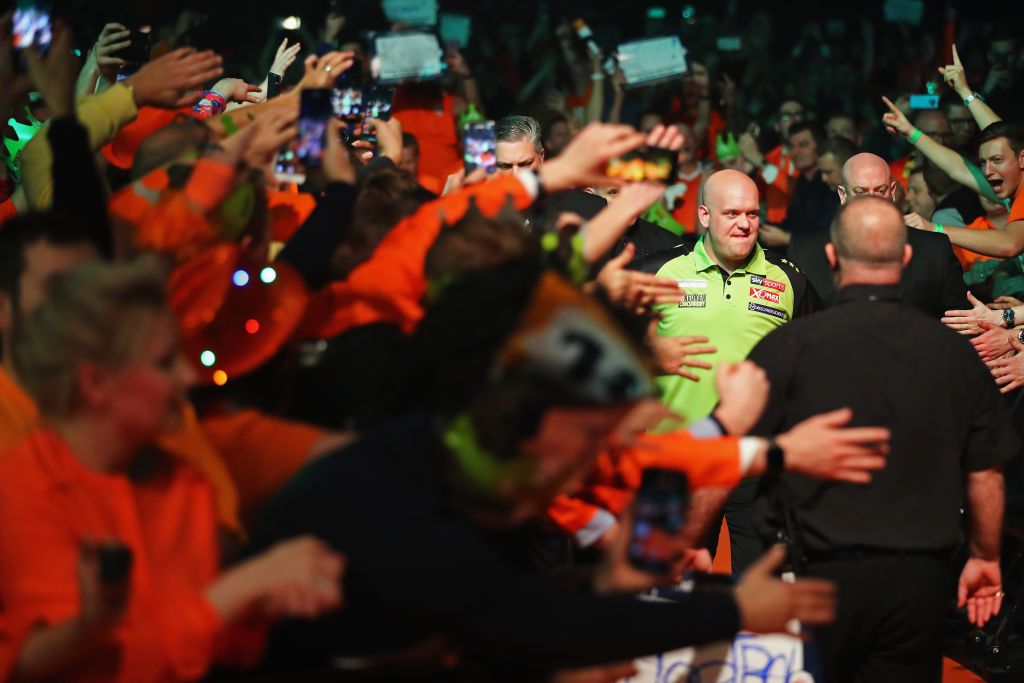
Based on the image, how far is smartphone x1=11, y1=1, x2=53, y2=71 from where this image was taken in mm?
3230

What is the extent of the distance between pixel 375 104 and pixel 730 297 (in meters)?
1.61

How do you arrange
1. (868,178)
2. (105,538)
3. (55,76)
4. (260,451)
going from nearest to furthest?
1. (105,538)
2. (260,451)
3. (55,76)
4. (868,178)

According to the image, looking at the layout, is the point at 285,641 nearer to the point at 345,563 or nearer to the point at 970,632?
the point at 345,563

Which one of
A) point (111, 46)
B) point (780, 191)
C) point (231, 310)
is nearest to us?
point (231, 310)

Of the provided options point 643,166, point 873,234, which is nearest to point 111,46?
point 643,166

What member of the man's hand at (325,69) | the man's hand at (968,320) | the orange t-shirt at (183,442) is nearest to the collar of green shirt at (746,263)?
the man's hand at (968,320)

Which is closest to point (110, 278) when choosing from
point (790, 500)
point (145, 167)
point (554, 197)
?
point (145, 167)

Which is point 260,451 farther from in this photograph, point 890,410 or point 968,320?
point 968,320

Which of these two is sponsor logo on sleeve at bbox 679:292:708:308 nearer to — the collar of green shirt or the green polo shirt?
the green polo shirt

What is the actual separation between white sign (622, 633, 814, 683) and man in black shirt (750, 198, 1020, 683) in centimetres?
38

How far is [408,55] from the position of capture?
562 cm

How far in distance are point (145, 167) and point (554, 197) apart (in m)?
2.76

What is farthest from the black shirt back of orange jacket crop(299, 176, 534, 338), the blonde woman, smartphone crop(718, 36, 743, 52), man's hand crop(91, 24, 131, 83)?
smartphone crop(718, 36, 743, 52)

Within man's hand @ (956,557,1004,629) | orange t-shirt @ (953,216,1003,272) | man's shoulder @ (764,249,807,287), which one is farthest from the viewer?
orange t-shirt @ (953,216,1003,272)
